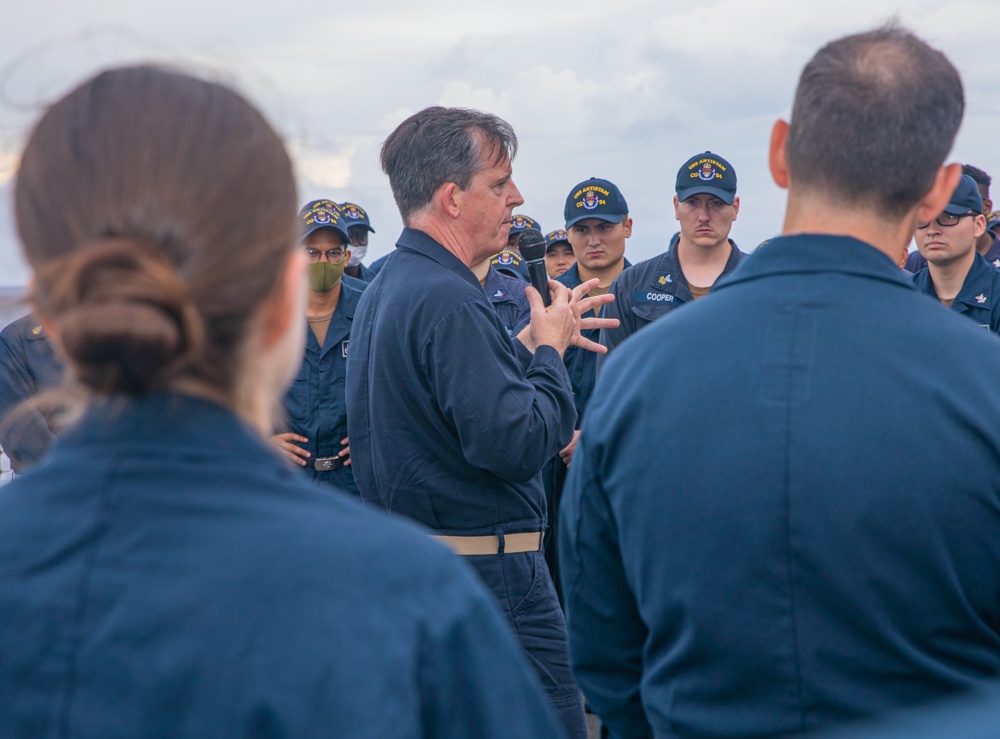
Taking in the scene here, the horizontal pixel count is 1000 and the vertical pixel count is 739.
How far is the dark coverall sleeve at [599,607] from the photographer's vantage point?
6.73 ft

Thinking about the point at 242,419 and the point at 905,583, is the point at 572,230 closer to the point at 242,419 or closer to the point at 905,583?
the point at 905,583

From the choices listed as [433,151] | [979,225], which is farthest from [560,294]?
[979,225]

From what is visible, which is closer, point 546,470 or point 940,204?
point 940,204

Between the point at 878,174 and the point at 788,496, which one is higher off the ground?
the point at 878,174

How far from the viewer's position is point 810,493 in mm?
1760

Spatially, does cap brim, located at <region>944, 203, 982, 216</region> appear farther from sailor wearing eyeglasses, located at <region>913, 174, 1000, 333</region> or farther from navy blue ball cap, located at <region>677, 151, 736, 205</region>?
navy blue ball cap, located at <region>677, 151, 736, 205</region>

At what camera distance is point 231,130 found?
1.08 meters

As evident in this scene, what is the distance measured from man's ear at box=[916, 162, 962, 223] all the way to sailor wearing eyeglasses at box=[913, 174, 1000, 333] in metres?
4.61

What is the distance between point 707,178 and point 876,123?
4.60m

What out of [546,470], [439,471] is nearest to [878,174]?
[439,471]

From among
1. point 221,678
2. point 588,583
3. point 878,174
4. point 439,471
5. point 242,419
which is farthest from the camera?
point 439,471

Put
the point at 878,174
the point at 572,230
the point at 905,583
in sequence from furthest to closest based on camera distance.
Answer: the point at 572,230, the point at 878,174, the point at 905,583

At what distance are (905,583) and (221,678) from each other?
46.0 inches

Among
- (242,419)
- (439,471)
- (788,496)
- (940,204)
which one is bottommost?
(439,471)
